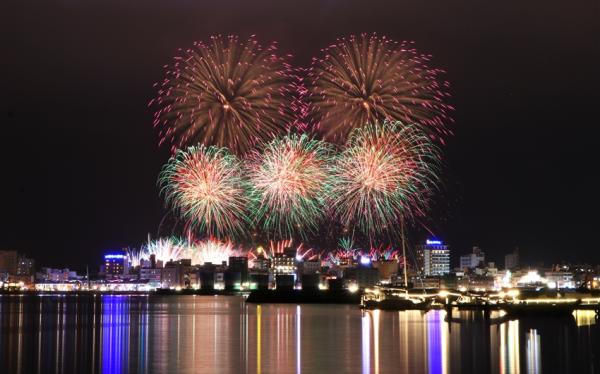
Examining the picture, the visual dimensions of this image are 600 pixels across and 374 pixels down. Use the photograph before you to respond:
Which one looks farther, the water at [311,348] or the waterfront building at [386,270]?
the waterfront building at [386,270]

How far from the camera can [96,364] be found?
39156 millimetres

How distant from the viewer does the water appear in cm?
3716

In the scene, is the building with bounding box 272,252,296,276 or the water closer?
the water

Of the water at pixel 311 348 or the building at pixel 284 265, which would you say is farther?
the building at pixel 284 265

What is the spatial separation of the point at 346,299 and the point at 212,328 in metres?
77.1

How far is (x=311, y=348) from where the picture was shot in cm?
4641

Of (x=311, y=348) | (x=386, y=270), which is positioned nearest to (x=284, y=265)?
(x=386, y=270)

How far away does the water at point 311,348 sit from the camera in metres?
37.2

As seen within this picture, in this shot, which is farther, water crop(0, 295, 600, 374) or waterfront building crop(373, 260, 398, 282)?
waterfront building crop(373, 260, 398, 282)

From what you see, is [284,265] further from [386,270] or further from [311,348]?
[311,348]

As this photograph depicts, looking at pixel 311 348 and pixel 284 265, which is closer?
pixel 311 348

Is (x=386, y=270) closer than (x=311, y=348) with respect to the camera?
No

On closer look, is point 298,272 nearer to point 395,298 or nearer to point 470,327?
point 395,298

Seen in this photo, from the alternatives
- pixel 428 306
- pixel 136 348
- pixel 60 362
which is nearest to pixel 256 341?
pixel 136 348
